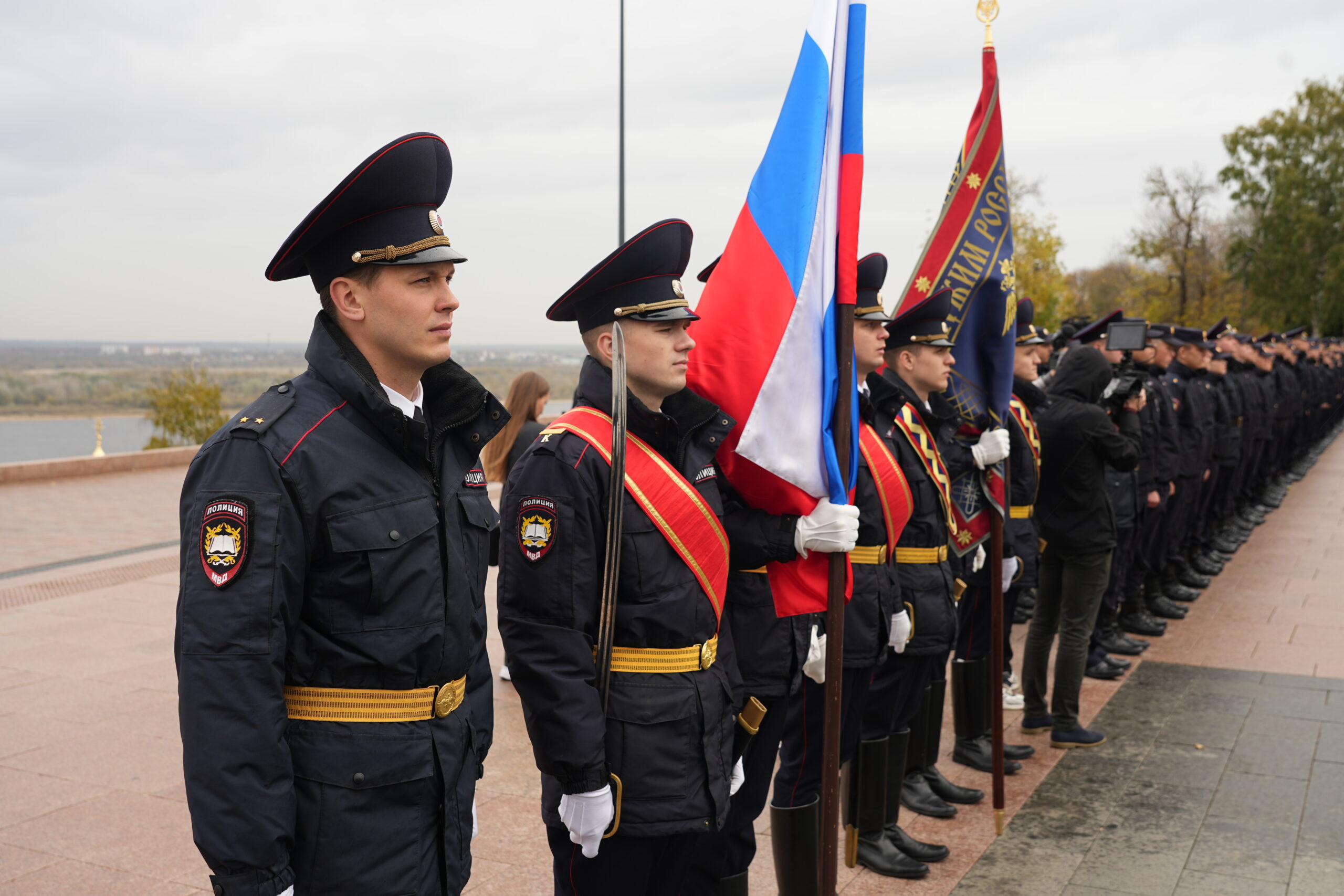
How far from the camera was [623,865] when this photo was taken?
9.70 ft

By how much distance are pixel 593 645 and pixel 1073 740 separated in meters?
4.21

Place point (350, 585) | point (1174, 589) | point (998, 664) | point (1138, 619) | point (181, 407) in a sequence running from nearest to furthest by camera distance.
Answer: point (350, 585)
point (998, 664)
point (1138, 619)
point (1174, 589)
point (181, 407)

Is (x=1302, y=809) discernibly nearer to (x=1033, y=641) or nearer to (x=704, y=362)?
(x=1033, y=641)

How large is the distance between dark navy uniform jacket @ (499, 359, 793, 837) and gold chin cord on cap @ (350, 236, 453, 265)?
0.79 meters

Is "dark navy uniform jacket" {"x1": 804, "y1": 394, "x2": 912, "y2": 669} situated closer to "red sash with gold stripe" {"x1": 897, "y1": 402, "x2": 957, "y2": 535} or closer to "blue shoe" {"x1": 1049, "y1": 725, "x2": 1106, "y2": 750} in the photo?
"red sash with gold stripe" {"x1": 897, "y1": 402, "x2": 957, "y2": 535}

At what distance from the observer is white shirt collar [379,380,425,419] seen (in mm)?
2359

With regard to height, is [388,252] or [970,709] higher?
[388,252]

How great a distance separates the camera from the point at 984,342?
5285mm

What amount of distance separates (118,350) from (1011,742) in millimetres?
51583

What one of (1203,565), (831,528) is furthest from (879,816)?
(1203,565)

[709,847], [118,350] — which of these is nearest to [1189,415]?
[709,847]

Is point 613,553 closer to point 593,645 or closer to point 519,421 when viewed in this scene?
point 593,645

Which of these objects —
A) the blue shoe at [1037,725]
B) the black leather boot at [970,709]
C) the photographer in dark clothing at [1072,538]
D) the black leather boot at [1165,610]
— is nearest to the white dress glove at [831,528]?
the black leather boot at [970,709]

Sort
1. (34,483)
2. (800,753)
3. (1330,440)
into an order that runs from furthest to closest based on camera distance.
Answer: (1330,440)
(34,483)
(800,753)
